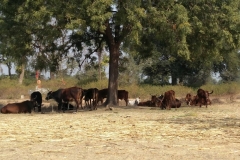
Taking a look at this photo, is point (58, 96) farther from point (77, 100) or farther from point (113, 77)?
point (113, 77)

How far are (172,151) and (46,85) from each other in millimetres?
35273

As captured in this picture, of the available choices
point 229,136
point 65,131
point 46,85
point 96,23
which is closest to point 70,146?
point 65,131

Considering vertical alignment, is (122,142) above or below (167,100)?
below

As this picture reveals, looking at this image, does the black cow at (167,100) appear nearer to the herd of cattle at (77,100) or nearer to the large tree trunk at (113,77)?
the herd of cattle at (77,100)

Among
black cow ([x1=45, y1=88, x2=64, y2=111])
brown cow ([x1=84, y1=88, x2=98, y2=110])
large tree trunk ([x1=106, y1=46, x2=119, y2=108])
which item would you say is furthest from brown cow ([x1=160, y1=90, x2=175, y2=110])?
black cow ([x1=45, y1=88, x2=64, y2=111])

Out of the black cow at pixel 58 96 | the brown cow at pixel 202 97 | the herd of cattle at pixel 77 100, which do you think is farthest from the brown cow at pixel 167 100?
the black cow at pixel 58 96

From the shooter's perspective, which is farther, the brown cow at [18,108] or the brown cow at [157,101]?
the brown cow at [157,101]

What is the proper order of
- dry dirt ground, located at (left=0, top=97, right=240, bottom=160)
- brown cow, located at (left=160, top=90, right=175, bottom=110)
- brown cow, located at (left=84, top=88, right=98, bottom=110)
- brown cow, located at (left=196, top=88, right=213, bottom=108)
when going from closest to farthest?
1. dry dirt ground, located at (left=0, top=97, right=240, bottom=160)
2. brown cow, located at (left=160, top=90, right=175, bottom=110)
3. brown cow, located at (left=84, top=88, right=98, bottom=110)
4. brown cow, located at (left=196, top=88, right=213, bottom=108)

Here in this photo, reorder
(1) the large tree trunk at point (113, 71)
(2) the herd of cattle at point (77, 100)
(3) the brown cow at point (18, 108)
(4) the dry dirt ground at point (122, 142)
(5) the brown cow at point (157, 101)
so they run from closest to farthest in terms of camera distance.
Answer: (4) the dry dirt ground at point (122, 142) → (3) the brown cow at point (18, 108) → (2) the herd of cattle at point (77, 100) → (1) the large tree trunk at point (113, 71) → (5) the brown cow at point (157, 101)

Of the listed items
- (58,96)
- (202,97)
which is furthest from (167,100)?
(58,96)

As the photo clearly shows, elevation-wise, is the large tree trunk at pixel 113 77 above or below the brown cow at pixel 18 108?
above

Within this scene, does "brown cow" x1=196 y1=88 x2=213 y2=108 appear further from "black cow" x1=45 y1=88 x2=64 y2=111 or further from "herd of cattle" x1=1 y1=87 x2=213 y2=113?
"black cow" x1=45 y1=88 x2=64 y2=111

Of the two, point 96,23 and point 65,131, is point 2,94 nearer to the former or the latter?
point 96,23

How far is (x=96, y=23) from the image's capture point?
1916 cm
